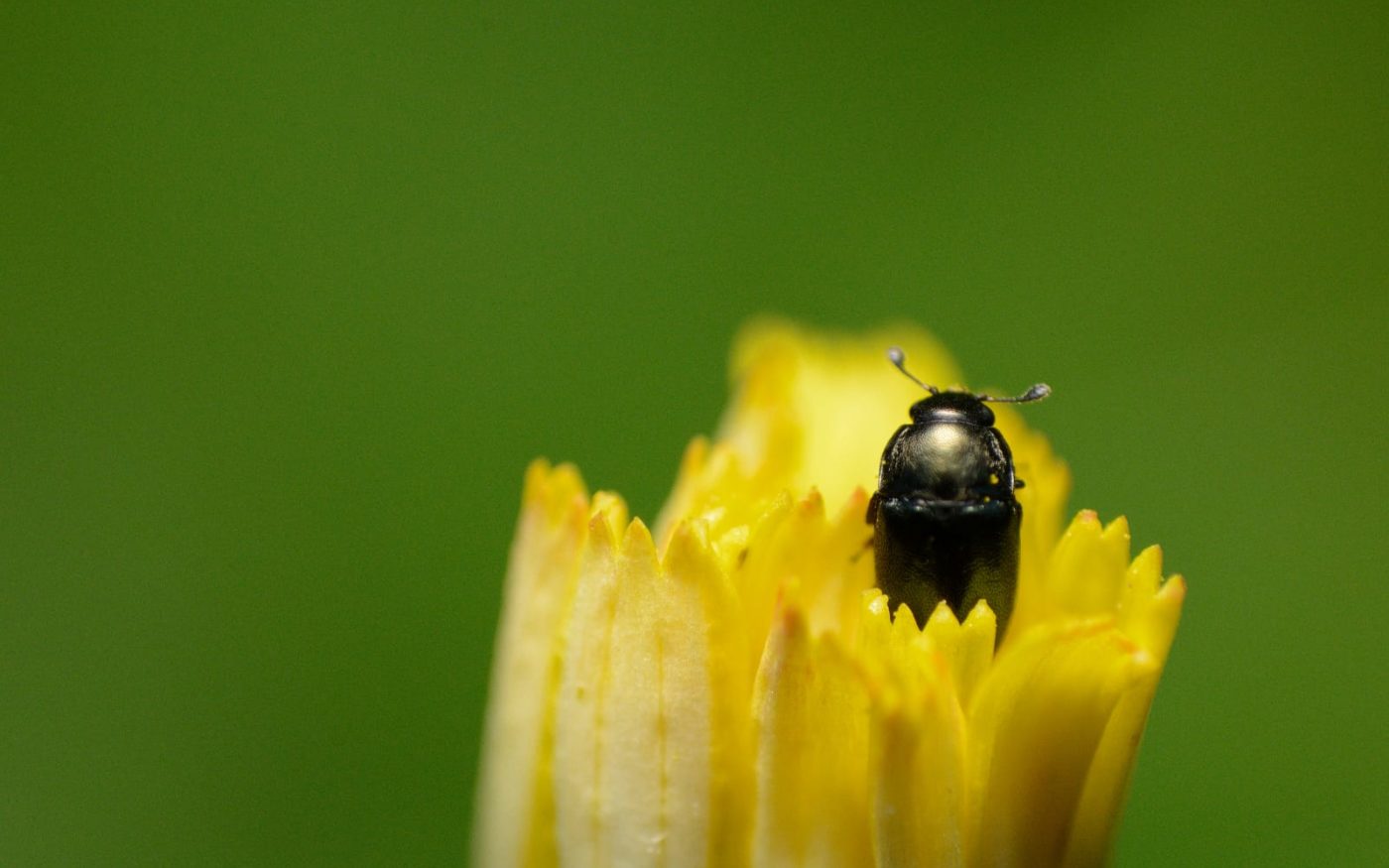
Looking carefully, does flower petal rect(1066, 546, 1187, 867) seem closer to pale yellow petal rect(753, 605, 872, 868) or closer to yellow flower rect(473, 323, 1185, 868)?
yellow flower rect(473, 323, 1185, 868)

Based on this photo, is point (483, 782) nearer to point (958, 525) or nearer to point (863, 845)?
point (863, 845)

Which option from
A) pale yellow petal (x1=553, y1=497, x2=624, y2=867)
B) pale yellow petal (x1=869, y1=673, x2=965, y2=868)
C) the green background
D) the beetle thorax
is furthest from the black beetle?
the green background

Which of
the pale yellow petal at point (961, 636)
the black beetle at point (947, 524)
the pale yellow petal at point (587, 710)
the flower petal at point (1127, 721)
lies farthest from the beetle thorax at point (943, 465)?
the pale yellow petal at point (587, 710)

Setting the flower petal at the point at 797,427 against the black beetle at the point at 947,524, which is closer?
the black beetle at the point at 947,524

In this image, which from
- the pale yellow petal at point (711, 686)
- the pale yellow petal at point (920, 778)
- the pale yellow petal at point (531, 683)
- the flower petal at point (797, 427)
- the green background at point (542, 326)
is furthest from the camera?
the green background at point (542, 326)

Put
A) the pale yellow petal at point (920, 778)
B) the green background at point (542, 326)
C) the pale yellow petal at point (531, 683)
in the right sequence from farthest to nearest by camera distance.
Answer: the green background at point (542, 326)
the pale yellow petal at point (531, 683)
the pale yellow petal at point (920, 778)

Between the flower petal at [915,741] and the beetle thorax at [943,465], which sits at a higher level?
the beetle thorax at [943,465]

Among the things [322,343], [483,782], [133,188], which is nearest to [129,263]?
[133,188]

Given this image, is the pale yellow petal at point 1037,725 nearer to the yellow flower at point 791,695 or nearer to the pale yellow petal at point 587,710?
the yellow flower at point 791,695

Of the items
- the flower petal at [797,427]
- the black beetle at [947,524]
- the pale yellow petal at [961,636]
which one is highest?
the flower petal at [797,427]
